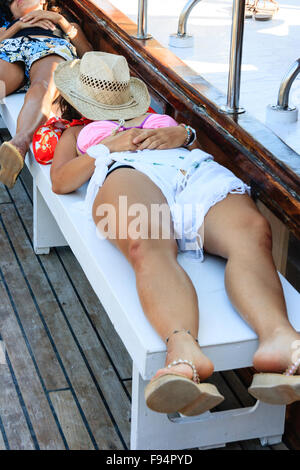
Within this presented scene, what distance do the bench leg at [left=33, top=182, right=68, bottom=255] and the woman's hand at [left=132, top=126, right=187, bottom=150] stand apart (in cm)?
73

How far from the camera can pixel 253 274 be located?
67.1 inches

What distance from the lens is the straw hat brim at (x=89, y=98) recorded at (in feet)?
7.39

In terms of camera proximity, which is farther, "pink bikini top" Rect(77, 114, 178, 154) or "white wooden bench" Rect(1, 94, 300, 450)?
"pink bikini top" Rect(77, 114, 178, 154)

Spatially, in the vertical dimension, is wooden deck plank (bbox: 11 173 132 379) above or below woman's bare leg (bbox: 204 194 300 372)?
below

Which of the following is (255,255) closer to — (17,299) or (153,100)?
(17,299)

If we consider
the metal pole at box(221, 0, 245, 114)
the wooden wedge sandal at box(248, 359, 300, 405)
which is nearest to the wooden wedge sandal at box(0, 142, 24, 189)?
the metal pole at box(221, 0, 245, 114)

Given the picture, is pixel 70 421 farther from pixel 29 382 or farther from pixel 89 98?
pixel 89 98

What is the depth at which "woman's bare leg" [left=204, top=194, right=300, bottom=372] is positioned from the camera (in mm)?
1551

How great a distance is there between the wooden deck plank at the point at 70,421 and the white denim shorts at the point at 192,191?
0.52 metres

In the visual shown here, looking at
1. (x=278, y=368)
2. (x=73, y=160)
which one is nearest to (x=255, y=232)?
(x=278, y=368)

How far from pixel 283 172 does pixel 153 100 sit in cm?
94

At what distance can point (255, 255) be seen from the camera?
1.75 metres

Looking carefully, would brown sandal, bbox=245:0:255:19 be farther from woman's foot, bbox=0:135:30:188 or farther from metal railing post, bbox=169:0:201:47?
woman's foot, bbox=0:135:30:188
